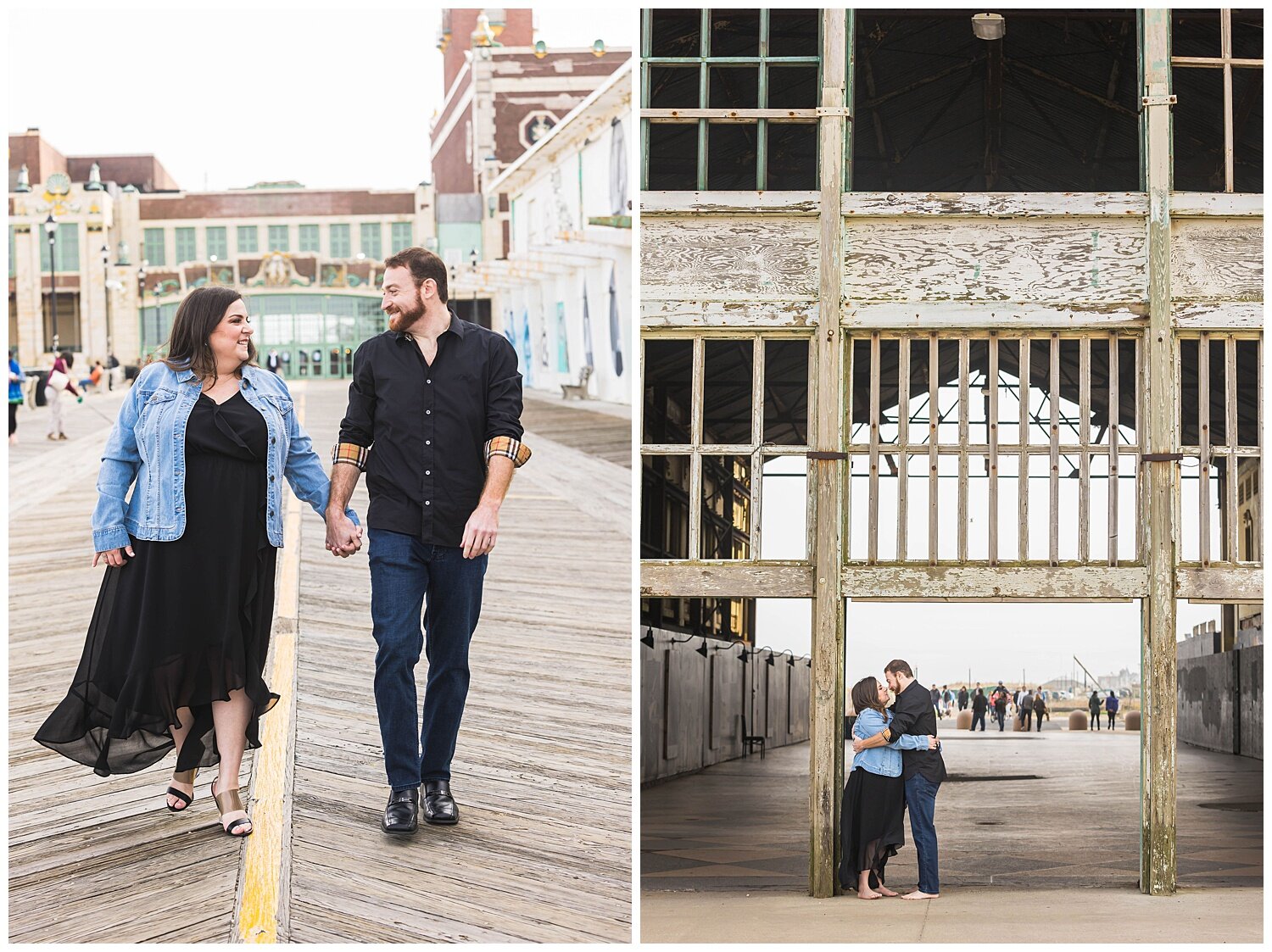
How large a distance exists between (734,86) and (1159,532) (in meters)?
6.34

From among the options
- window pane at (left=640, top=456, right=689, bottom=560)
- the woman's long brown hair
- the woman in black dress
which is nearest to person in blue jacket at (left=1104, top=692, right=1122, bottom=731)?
window pane at (left=640, top=456, right=689, bottom=560)

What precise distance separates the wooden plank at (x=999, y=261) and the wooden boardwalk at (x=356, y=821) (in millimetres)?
2493

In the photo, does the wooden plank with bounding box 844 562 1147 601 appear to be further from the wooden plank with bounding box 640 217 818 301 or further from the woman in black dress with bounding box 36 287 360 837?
the woman in black dress with bounding box 36 287 360 837

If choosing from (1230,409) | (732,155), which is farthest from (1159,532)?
(732,155)

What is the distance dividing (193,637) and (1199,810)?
11437 mm

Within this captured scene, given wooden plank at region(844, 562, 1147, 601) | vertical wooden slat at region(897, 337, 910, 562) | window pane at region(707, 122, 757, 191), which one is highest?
window pane at region(707, 122, 757, 191)

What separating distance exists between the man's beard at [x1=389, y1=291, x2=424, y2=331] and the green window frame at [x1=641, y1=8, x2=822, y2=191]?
3.63 meters

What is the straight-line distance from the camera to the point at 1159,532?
318 inches

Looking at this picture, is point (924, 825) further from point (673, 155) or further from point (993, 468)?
point (673, 155)

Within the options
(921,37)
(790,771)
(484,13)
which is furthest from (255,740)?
(484,13)

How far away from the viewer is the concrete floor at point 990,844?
25.6 feet

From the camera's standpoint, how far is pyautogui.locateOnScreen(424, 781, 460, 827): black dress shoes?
480 cm

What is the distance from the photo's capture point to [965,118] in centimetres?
1460

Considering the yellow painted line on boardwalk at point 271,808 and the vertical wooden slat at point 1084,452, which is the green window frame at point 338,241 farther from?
the vertical wooden slat at point 1084,452
